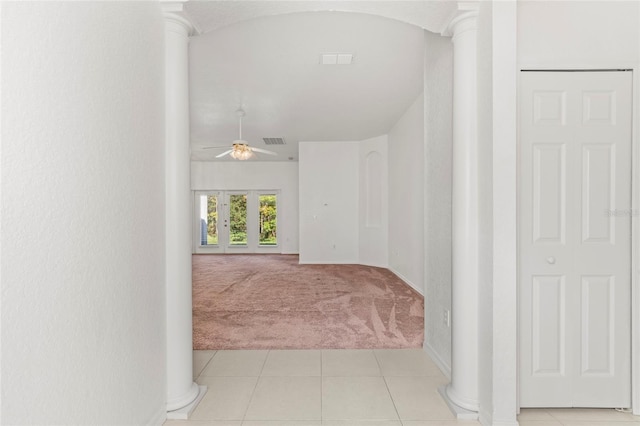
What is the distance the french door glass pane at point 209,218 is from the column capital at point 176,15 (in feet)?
29.8

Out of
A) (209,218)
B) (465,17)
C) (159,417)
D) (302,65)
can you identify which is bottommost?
(159,417)

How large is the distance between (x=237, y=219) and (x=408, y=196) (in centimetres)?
650

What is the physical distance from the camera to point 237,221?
35.5 ft

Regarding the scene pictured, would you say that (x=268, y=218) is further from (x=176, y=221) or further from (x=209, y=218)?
(x=176, y=221)

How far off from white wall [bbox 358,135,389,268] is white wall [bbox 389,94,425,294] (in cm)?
31

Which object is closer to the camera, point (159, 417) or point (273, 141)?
point (159, 417)

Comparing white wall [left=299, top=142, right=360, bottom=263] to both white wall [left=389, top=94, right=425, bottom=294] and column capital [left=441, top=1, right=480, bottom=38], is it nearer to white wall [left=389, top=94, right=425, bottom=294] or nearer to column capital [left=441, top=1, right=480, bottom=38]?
white wall [left=389, top=94, right=425, bottom=294]

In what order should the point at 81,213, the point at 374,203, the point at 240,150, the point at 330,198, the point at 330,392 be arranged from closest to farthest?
the point at 81,213, the point at 330,392, the point at 240,150, the point at 374,203, the point at 330,198

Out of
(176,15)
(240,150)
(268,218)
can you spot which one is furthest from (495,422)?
(268,218)

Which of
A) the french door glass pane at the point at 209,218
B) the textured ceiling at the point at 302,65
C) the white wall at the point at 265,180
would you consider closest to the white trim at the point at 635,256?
the textured ceiling at the point at 302,65

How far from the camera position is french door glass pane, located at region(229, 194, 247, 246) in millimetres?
10773

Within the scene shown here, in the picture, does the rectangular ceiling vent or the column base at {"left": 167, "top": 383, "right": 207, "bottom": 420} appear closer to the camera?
the column base at {"left": 167, "top": 383, "right": 207, "bottom": 420}

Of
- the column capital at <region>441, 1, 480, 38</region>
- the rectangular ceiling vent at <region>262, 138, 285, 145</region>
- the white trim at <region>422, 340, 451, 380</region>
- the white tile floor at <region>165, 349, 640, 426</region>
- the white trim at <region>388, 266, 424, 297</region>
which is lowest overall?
the white trim at <region>388, 266, 424, 297</region>

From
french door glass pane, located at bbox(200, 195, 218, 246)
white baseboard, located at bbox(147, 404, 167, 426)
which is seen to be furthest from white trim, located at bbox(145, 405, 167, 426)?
french door glass pane, located at bbox(200, 195, 218, 246)
